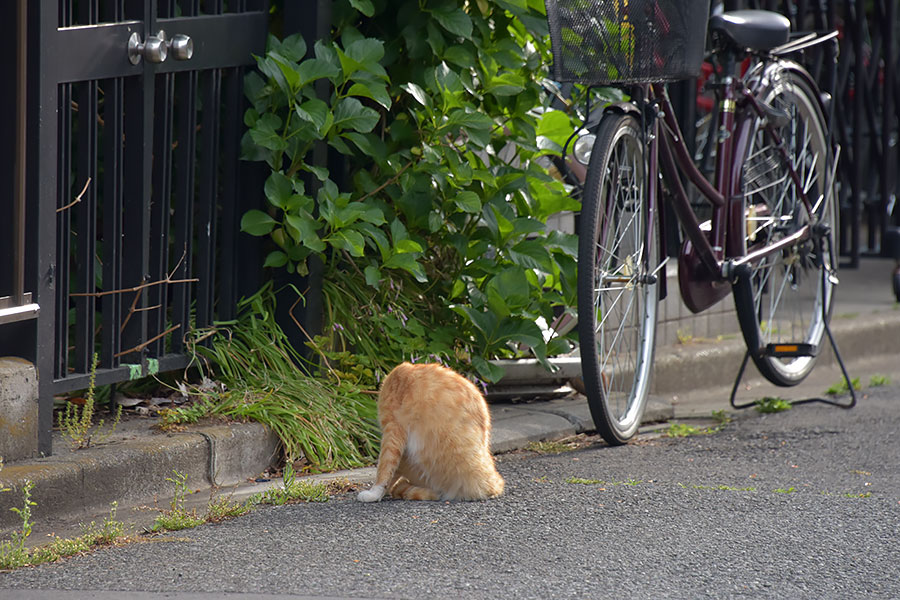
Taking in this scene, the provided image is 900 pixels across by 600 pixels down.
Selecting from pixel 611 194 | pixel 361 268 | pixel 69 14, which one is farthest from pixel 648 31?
pixel 69 14

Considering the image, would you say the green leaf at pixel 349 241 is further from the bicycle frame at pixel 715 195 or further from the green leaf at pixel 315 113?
the bicycle frame at pixel 715 195

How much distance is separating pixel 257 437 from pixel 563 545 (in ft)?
3.62

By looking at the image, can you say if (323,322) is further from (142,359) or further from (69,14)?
(69,14)

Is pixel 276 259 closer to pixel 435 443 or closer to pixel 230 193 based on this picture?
pixel 230 193

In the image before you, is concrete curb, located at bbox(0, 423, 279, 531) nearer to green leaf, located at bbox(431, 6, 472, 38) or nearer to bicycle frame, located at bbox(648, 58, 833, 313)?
green leaf, located at bbox(431, 6, 472, 38)

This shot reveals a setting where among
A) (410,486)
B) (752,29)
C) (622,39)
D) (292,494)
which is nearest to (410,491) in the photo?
(410,486)

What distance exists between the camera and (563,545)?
2770mm

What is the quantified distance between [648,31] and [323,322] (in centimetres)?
142

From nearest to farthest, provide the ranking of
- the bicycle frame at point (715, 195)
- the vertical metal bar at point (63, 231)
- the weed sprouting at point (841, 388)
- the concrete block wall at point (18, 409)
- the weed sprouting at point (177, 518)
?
the weed sprouting at point (177, 518)
the concrete block wall at point (18, 409)
the vertical metal bar at point (63, 231)
the bicycle frame at point (715, 195)
the weed sprouting at point (841, 388)

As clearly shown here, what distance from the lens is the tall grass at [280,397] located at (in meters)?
3.52

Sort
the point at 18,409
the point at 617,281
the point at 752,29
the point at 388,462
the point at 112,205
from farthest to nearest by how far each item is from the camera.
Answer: the point at 752,29, the point at 617,281, the point at 112,205, the point at 388,462, the point at 18,409

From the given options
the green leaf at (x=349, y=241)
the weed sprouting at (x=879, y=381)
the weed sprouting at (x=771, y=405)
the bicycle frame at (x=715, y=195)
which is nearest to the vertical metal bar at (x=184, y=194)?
the green leaf at (x=349, y=241)

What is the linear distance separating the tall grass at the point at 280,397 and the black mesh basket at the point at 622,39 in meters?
1.23

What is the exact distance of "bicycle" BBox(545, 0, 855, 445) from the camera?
363 cm
